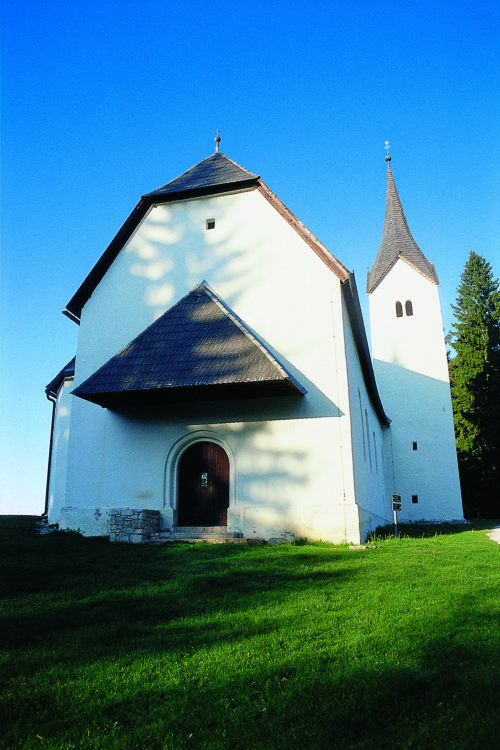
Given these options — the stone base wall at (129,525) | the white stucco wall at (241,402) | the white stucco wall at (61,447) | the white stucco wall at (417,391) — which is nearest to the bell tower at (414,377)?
the white stucco wall at (417,391)

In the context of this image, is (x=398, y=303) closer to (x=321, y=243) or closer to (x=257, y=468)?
(x=321, y=243)

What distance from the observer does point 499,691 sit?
368 cm

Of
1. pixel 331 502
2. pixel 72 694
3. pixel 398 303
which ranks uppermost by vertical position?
pixel 398 303

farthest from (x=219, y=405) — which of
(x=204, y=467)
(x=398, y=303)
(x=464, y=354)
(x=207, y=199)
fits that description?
(x=464, y=354)

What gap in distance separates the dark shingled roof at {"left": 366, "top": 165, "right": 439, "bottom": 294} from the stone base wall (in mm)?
22332

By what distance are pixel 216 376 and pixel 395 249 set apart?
22.9 meters

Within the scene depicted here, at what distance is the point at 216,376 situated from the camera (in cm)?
1222

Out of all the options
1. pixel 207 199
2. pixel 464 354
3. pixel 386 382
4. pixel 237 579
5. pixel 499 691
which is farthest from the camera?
pixel 464 354

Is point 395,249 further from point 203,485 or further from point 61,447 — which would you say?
point 203,485

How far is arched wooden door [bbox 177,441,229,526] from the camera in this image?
13297 mm

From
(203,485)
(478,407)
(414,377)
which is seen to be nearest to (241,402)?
(203,485)

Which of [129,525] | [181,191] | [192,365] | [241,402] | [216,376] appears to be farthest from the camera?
[181,191]

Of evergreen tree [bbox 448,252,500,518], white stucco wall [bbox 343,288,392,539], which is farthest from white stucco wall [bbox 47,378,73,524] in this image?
evergreen tree [bbox 448,252,500,518]

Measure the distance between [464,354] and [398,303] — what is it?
358 inches
